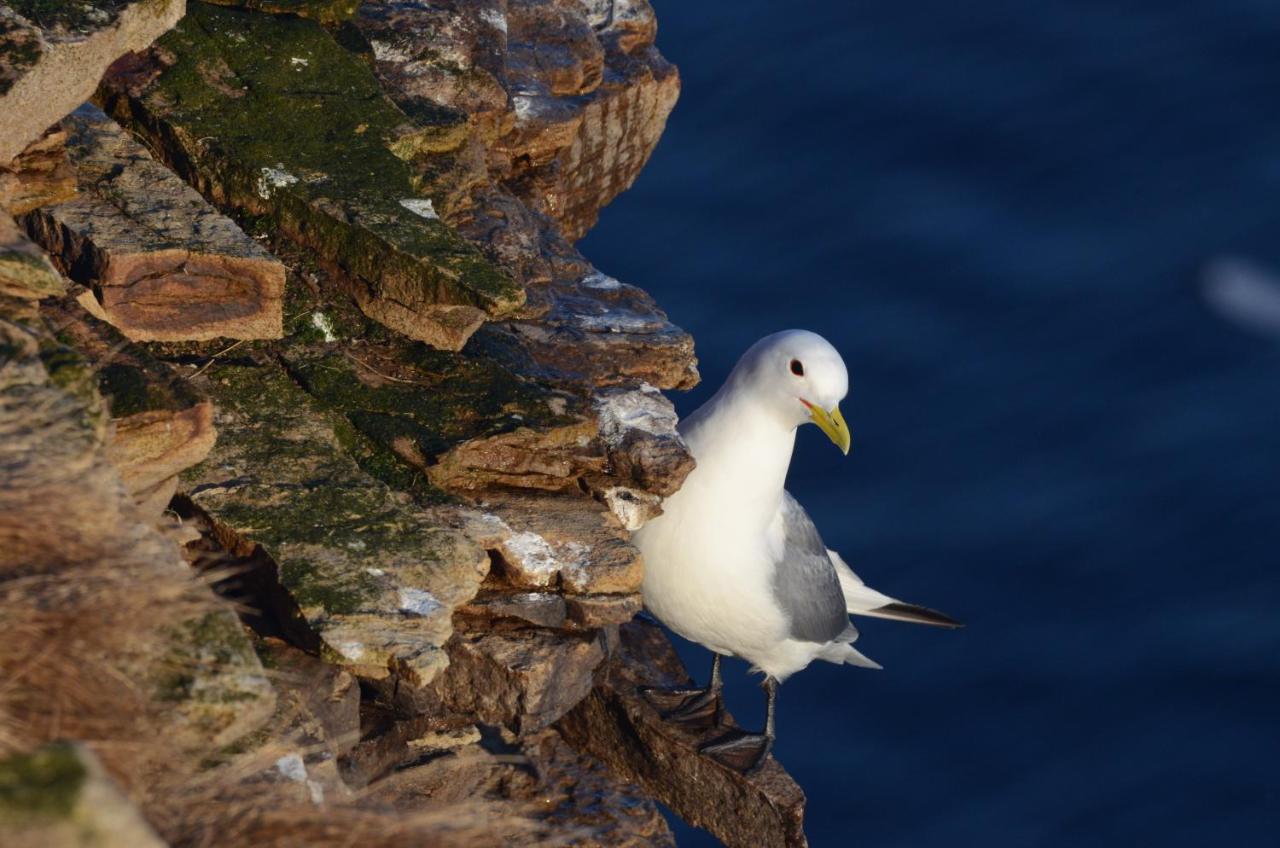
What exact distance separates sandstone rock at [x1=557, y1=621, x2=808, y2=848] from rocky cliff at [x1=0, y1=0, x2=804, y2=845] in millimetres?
A: 18

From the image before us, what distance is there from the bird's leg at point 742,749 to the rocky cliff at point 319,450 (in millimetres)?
66

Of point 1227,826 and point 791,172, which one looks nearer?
point 1227,826

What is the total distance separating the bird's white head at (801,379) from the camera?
8.28 meters

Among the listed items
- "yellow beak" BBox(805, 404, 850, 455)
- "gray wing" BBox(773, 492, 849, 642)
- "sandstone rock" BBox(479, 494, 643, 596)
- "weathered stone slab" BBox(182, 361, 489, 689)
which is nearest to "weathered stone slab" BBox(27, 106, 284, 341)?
"weathered stone slab" BBox(182, 361, 489, 689)

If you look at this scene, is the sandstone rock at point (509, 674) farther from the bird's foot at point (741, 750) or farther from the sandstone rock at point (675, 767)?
the bird's foot at point (741, 750)

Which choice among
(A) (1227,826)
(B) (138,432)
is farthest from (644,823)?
(A) (1227,826)

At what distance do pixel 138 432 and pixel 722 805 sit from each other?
414cm

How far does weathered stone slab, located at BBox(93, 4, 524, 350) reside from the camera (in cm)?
721

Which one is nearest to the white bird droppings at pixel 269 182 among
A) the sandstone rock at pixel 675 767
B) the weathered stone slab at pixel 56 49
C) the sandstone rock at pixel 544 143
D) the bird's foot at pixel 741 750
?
the weathered stone slab at pixel 56 49

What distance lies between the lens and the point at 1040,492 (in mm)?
17172

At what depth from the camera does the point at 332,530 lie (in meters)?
6.19

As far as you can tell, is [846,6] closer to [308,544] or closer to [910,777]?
[910,777]

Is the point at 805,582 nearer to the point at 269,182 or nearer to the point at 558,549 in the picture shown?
the point at 558,549

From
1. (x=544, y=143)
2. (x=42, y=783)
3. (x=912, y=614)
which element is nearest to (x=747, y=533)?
(x=912, y=614)
